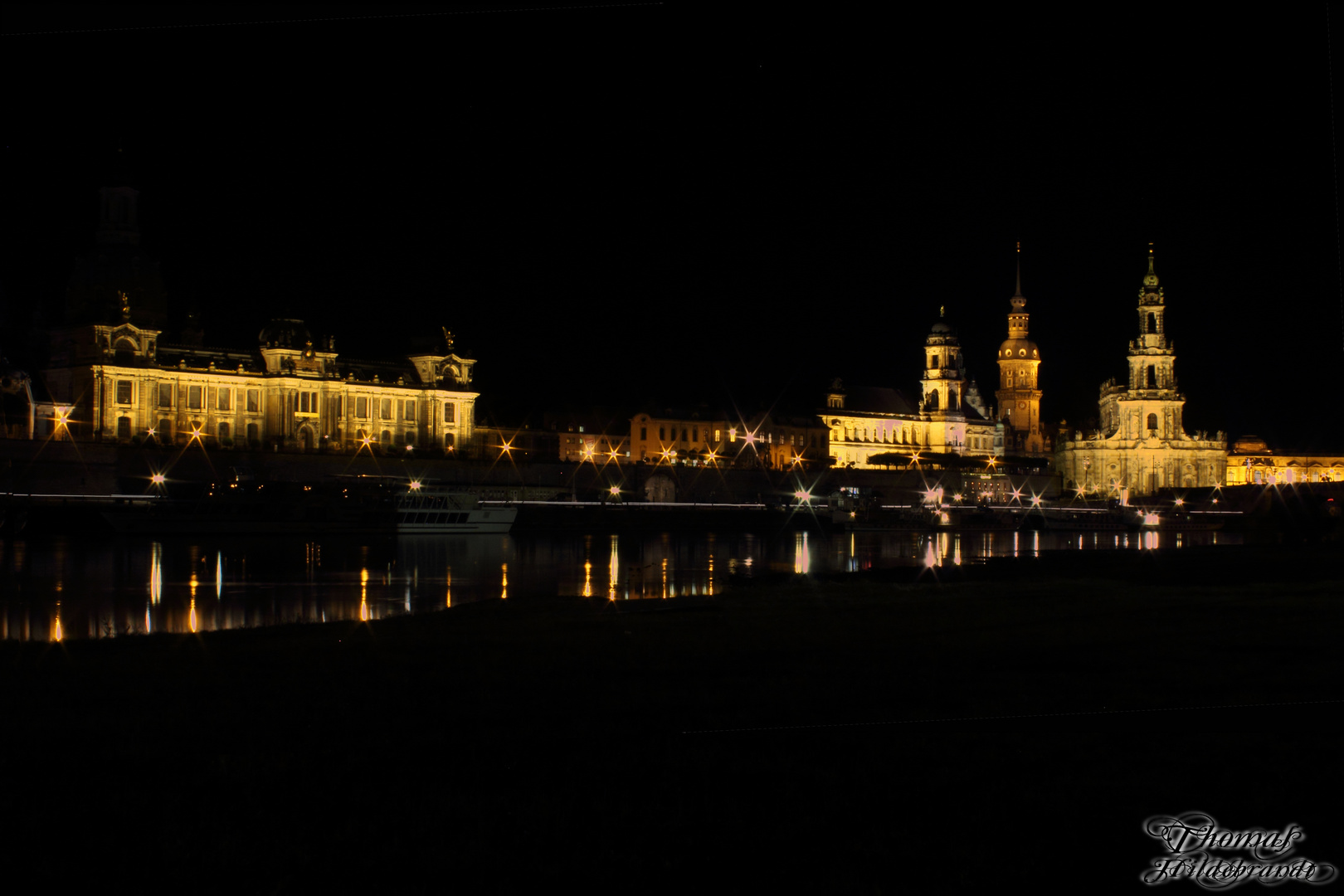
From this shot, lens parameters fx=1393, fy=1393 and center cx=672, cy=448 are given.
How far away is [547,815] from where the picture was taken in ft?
20.9

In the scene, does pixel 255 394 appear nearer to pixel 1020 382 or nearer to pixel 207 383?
pixel 207 383

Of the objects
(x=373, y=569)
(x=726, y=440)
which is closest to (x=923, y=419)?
(x=726, y=440)

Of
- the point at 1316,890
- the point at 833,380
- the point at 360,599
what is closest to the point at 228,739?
the point at 1316,890

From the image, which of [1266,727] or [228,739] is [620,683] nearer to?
[228,739]

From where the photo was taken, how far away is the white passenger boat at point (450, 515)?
211 ft

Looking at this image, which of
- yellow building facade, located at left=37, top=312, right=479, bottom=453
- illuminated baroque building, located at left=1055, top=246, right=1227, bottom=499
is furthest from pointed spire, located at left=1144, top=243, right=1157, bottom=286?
yellow building facade, located at left=37, top=312, right=479, bottom=453

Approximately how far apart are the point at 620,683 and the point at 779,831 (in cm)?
410

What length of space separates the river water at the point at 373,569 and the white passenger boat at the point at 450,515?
1.08 m

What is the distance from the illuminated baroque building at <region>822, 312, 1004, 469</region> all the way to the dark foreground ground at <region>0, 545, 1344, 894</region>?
5038 inches

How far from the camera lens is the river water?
80.9 ft

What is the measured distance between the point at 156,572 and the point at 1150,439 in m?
107

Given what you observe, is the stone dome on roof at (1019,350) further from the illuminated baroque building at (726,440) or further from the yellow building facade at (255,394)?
the yellow building facade at (255,394)

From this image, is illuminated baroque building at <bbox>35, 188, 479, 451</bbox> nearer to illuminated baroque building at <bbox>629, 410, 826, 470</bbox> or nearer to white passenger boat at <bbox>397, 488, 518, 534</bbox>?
illuminated baroque building at <bbox>629, 410, 826, 470</bbox>

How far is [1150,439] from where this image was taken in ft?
418
